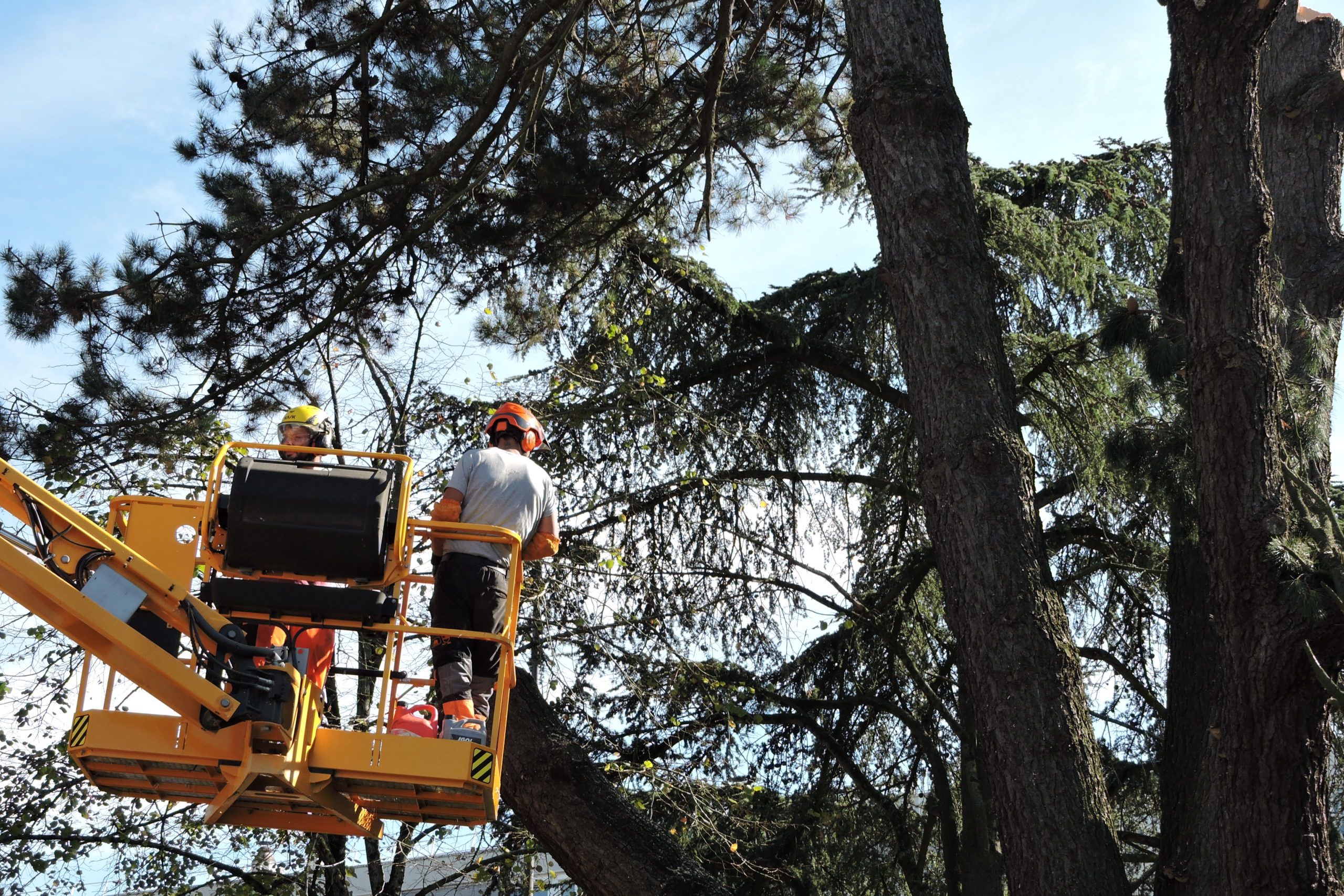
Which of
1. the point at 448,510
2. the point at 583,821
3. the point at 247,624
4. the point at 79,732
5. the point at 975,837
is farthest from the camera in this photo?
the point at 975,837

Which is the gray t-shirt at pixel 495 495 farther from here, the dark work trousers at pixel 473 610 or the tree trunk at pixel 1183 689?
the tree trunk at pixel 1183 689

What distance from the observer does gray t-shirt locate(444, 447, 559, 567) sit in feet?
18.0

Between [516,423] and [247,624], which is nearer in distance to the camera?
[247,624]

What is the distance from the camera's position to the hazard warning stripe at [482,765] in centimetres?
473

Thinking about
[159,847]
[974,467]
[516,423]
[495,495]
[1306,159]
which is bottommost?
[159,847]

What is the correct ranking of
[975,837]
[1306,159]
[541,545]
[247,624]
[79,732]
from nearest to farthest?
[79,732] → [247,624] → [541,545] → [1306,159] → [975,837]

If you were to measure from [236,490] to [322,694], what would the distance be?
1060 millimetres

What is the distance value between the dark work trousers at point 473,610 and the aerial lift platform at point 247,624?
0.34 meters

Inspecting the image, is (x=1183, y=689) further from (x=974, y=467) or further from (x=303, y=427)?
(x=303, y=427)

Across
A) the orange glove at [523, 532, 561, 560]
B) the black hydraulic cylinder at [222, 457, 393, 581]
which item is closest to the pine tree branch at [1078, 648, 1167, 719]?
the orange glove at [523, 532, 561, 560]

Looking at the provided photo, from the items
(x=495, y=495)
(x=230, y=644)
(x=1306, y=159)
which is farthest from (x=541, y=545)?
(x=1306, y=159)

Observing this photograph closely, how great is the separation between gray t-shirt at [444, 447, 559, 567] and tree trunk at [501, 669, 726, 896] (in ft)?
7.20

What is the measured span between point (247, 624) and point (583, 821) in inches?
115

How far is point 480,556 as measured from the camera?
539 centimetres
